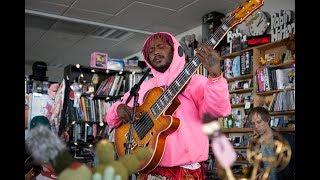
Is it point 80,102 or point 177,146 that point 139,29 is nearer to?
point 80,102

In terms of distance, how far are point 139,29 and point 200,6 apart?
3.24 ft

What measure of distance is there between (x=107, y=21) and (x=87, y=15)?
10.6 inches

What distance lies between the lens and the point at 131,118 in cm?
137

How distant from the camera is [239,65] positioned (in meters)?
3.79

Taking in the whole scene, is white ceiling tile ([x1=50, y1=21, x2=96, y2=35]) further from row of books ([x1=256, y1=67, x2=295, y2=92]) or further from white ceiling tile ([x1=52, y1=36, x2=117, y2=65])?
row of books ([x1=256, y1=67, x2=295, y2=92])

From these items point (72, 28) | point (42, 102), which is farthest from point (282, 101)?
point (72, 28)

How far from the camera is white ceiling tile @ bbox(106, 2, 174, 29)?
152 inches

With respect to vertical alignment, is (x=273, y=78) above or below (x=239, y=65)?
below

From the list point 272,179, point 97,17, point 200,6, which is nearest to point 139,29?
point 97,17

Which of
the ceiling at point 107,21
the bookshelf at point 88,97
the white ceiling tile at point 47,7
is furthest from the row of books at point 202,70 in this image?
the white ceiling tile at point 47,7

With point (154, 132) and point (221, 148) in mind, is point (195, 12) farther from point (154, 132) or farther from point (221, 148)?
point (221, 148)

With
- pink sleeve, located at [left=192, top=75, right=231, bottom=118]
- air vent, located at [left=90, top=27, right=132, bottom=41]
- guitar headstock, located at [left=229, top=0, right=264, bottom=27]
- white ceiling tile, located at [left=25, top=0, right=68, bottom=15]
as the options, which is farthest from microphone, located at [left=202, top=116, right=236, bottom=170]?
air vent, located at [left=90, top=27, right=132, bottom=41]

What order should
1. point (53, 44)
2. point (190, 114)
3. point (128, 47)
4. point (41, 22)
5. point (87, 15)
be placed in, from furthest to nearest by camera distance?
point (53, 44), point (128, 47), point (41, 22), point (87, 15), point (190, 114)
